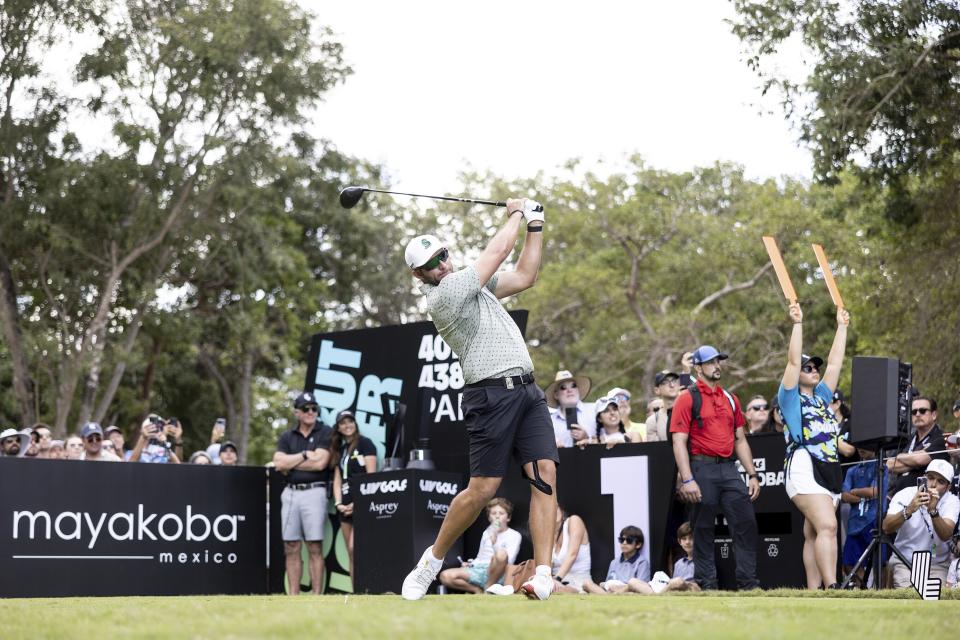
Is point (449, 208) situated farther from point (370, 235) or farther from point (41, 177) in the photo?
point (41, 177)

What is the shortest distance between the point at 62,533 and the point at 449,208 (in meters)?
34.6

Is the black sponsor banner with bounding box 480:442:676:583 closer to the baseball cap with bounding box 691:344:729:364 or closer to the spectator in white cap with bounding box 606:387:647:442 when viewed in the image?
the spectator in white cap with bounding box 606:387:647:442

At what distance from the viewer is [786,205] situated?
1544 inches

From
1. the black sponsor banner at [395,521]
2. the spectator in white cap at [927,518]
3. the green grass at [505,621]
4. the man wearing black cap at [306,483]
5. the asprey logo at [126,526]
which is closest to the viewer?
the green grass at [505,621]

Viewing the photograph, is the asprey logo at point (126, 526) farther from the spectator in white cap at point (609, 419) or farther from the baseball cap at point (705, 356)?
the baseball cap at point (705, 356)

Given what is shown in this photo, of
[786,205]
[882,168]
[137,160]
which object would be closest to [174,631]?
[882,168]

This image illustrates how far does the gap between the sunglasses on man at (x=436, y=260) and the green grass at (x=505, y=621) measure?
77.8 inches

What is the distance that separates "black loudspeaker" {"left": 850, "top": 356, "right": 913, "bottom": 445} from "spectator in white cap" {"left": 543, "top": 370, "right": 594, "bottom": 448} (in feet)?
13.9

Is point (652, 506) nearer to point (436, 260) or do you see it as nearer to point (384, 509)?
point (384, 509)

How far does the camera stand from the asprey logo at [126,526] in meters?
14.6

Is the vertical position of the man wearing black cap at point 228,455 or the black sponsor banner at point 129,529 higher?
the man wearing black cap at point 228,455

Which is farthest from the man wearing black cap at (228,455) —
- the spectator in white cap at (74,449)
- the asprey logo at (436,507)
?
the asprey logo at (436,507)

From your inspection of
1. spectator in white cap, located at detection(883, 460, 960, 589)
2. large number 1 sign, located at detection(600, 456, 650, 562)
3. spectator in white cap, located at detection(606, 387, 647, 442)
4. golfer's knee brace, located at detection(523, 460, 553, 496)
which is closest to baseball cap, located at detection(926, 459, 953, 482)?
spectator in white cap, located at detection(883, 460, 960, 589)

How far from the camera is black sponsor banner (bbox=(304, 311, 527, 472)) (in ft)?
50.2
